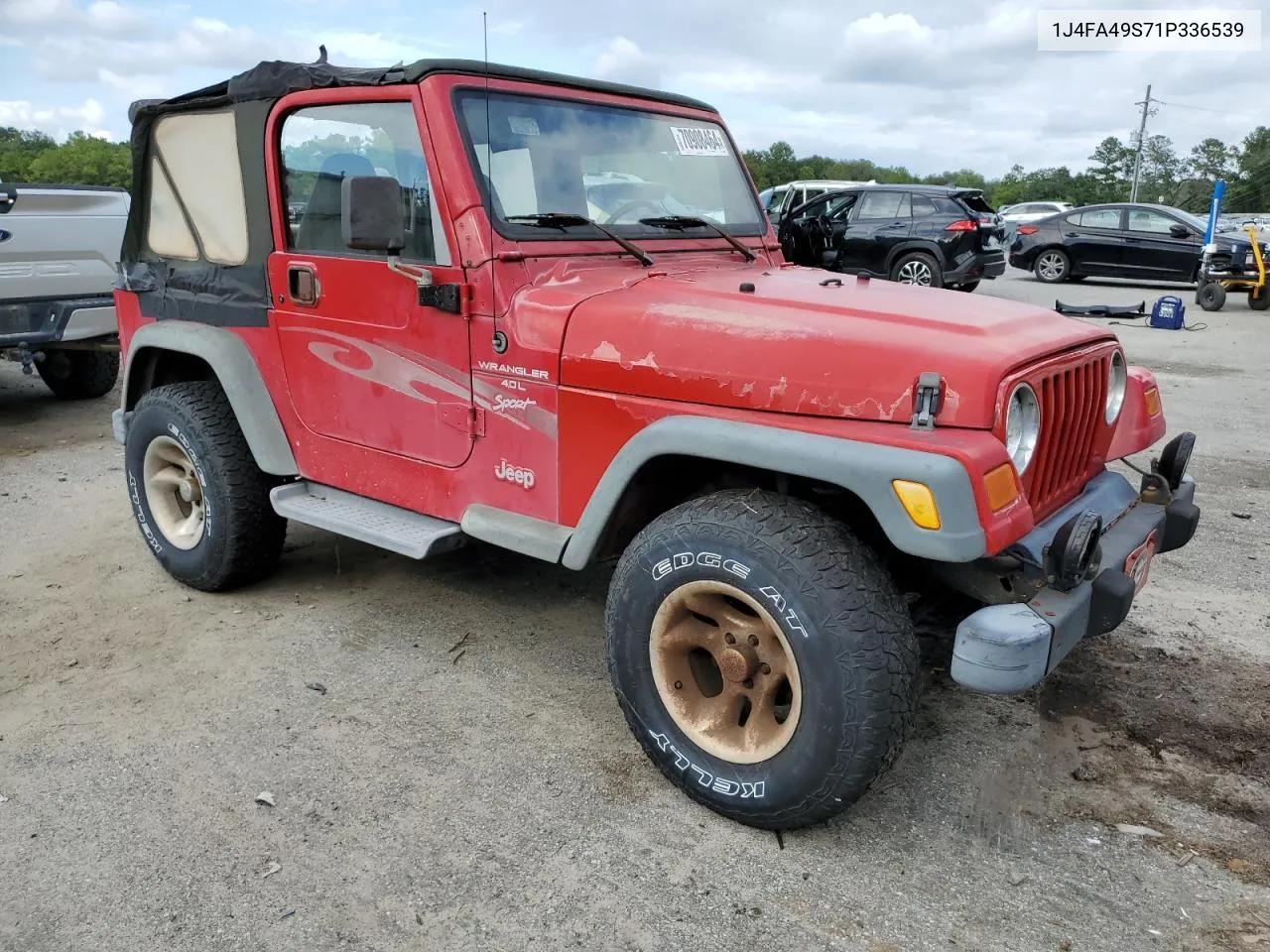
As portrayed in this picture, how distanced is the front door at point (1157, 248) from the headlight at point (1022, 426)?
1533 centimetres

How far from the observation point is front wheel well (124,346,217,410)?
417 cm

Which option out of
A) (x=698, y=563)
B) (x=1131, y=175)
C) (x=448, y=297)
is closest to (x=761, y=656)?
(x=698, y=563)

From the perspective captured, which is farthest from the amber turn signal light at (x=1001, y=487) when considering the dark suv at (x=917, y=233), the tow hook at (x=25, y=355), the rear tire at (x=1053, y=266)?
the rear tire at (x=1053, y=266)

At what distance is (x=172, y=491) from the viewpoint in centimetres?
424

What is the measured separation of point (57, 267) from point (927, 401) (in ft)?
21.8

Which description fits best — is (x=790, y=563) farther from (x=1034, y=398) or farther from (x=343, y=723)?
(x=343, y=723)

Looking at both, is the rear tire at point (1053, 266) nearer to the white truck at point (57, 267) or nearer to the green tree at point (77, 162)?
the white truck at point (57, 267)

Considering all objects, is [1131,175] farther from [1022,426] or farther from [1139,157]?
[1022,426]

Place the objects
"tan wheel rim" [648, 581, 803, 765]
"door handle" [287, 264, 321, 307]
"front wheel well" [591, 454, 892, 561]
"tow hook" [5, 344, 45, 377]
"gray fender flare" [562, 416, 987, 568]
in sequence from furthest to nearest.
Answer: "tow hook" [5, 344, 45, 377]
"door handle" [287, 264, 321, 307]
"front wheel well" [591, 454, 892, 561]
"tan wheel rim" [648, 581, 803, 765]
"gray fender flare" [562, 416, 987, 568]

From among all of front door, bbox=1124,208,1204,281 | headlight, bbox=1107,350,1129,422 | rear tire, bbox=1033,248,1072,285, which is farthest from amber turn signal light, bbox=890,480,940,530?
rear tire, bbox=1033,248,1072,285

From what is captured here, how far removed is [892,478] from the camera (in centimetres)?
218

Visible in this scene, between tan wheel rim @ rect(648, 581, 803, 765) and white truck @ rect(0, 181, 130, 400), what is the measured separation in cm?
574

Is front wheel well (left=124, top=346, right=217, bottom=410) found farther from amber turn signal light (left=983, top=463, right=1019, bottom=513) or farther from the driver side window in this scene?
amber turn signal light (left=983, top=463, right=1019, bottom=513)

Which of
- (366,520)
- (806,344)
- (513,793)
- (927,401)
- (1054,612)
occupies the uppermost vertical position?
(806,344)
